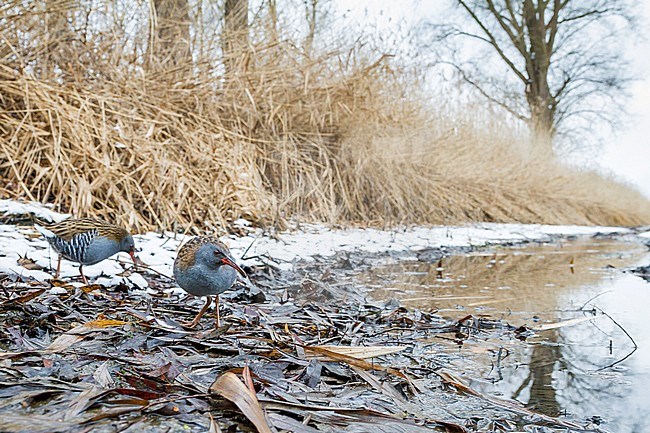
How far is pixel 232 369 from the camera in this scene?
141 centimetres

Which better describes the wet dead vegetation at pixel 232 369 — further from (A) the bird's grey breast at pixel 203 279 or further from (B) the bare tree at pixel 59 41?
(B) the bare tree at pixel 59 41

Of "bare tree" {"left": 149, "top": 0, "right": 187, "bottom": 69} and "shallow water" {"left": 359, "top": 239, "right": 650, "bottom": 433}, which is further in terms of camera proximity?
"bare tree" {"left": 149, "top": 0, "right": 187, "bottom": 69}

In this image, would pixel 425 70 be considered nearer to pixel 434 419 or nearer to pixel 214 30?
pixel 214 30

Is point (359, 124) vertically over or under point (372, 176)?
over

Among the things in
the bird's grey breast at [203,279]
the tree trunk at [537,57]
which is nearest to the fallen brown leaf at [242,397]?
the bird's grey breast at [203,279]

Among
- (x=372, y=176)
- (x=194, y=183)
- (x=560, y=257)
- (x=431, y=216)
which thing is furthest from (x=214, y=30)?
(x=560, y=257)

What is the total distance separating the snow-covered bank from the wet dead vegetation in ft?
1.50

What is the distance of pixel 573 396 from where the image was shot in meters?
1.51

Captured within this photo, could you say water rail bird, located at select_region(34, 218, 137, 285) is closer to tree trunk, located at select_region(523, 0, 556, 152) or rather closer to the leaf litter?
the leaf litter

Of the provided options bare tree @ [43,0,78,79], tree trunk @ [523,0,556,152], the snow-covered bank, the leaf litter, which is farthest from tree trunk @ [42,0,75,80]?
tree trunk @ [523,0,556,152]

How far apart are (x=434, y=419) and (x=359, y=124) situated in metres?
5.21

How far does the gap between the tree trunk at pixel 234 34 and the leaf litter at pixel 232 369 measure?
3.39 m

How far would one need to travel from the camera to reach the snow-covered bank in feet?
9.46

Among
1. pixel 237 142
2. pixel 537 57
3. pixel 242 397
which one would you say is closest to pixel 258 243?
pixel 237 142
